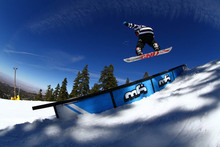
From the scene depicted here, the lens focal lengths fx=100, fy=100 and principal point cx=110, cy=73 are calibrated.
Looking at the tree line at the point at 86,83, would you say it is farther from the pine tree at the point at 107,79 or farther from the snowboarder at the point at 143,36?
the snowboarder at the point at 143,36

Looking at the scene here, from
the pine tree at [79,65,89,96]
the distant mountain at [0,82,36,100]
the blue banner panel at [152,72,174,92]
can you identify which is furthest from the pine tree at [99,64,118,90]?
the distant mountain at [0,82,36,100]

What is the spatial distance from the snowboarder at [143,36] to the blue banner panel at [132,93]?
2.31 m

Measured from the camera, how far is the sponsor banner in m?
3.46

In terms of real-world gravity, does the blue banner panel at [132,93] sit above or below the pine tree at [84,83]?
below

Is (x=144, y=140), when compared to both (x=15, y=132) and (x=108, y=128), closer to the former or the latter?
(x=108, y=128)

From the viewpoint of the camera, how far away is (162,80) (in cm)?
580

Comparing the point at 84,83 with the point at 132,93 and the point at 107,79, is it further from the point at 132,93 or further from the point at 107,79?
the point at 132,93

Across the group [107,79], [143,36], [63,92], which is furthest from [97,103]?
[63,92]

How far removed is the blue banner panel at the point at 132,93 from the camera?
154 inches

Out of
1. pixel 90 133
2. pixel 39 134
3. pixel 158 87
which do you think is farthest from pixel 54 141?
pixel 158 87

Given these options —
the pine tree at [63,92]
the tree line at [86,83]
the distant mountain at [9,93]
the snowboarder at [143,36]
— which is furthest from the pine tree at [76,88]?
the distant mountain at [9,93]

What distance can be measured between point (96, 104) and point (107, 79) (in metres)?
20.7

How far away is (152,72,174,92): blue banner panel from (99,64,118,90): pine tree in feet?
57.8

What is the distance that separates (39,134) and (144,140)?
7.49 ft
